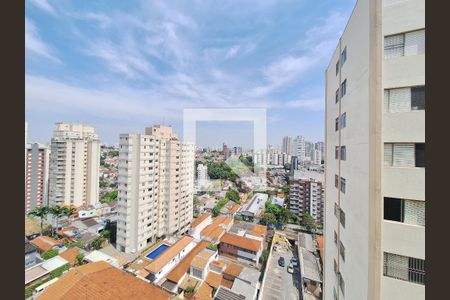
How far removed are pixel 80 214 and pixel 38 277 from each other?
6.86m

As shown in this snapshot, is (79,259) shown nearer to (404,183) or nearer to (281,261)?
(281,261)

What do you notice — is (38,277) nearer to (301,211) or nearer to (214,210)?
(214,210)

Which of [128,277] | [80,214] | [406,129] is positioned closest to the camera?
[406,129]

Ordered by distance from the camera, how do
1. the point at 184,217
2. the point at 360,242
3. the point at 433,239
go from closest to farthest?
the point at 433,239
the point at 360,242
the point at 184,217

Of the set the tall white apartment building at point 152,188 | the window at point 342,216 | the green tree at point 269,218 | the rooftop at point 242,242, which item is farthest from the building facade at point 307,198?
the window at point 342,216

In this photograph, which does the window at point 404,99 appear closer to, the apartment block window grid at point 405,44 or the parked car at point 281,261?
the apartment block window grid at point 405,44

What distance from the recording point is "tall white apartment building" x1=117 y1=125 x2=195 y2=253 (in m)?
8.56

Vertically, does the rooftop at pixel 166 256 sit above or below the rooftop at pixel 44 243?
above

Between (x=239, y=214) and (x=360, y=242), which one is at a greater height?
(x=360, y=242)

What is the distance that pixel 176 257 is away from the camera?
7359 mm

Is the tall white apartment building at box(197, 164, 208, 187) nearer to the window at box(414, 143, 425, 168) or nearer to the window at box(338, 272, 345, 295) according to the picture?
the window at box(338, 272, 345, 295)

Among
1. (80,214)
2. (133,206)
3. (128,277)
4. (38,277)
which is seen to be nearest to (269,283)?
(128,277)

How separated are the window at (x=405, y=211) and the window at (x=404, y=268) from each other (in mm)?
361

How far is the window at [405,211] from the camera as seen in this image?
1725 millimetres
